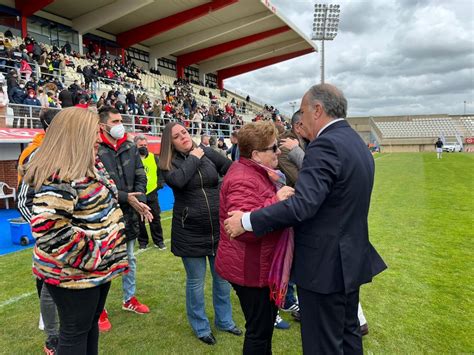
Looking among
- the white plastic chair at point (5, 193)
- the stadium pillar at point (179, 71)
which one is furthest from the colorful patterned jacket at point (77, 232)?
the stadium pillar at point (179, 71)

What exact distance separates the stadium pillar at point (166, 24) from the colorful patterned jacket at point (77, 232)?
29.0 m

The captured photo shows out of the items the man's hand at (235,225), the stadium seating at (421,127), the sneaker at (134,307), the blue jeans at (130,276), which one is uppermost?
the stadium seating at (421,127)

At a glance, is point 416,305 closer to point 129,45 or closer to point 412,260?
point 412,260

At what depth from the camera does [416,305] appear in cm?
412

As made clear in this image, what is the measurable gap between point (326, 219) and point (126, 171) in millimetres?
2376

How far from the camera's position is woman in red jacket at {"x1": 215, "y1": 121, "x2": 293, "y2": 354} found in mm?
2277

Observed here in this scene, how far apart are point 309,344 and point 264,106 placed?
45184 millimetres

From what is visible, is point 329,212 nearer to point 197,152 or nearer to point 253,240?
point 253,240

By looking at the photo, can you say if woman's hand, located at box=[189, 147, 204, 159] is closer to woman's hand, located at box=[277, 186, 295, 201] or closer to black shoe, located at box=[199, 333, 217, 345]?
woman's hand, located at box=[277, 186, 295, 201]

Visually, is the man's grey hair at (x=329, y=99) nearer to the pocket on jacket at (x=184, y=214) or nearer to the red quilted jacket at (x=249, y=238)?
the red quilted jacket at (x=249, y=238)

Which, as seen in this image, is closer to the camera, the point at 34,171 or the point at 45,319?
the point at 34,171

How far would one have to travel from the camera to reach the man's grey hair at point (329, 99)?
2080mm

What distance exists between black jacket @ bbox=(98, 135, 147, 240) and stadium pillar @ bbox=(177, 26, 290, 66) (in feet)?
119

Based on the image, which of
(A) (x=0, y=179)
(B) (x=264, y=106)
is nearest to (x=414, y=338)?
(A) (x=0, y=179)
